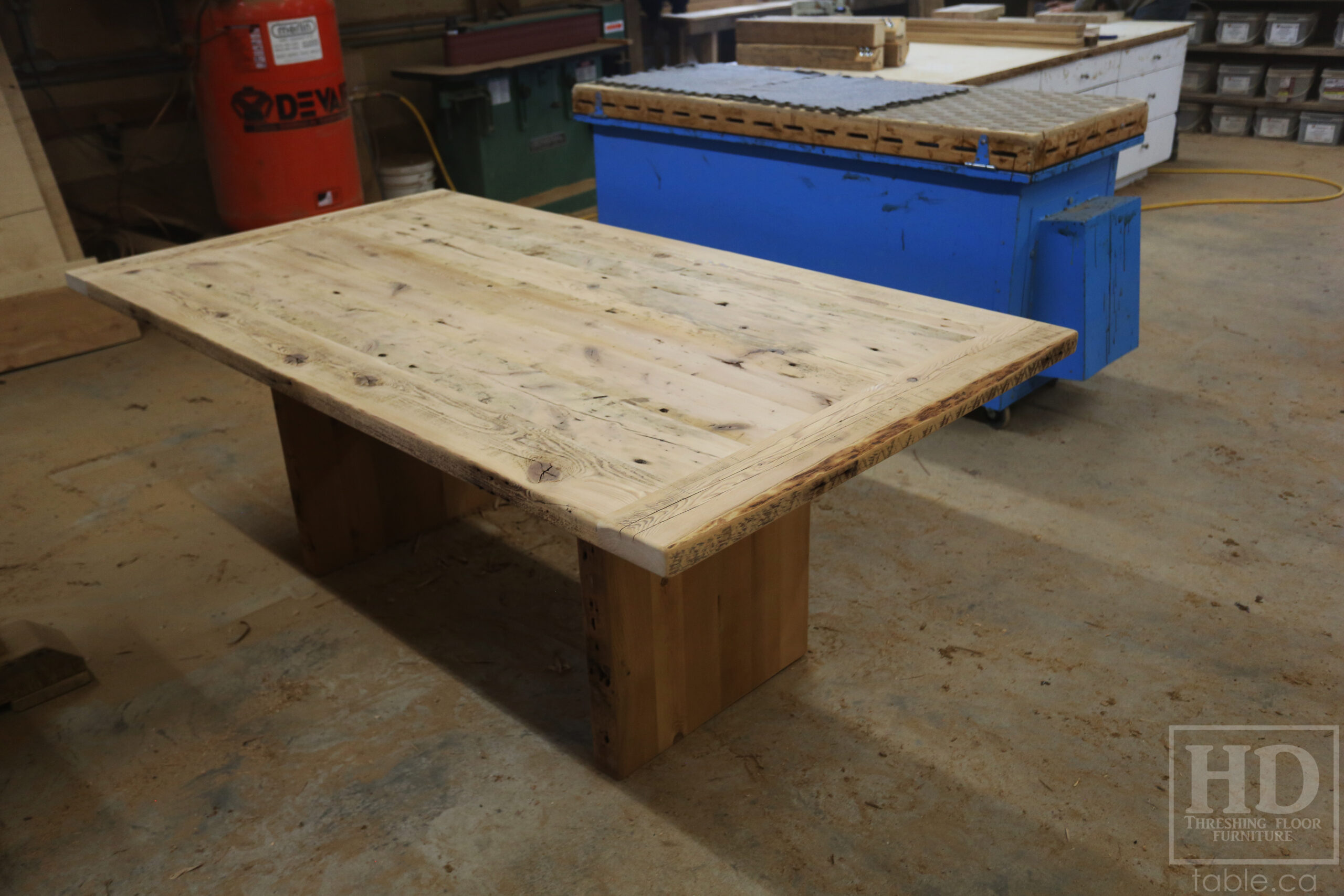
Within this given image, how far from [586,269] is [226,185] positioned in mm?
2330

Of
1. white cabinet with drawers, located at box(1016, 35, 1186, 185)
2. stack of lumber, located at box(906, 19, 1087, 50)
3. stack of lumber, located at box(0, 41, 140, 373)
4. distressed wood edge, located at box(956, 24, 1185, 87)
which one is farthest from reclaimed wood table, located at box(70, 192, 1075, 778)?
stack of lumber, located at box(906, 19, 1087, 50)

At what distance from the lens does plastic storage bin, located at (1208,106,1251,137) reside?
19.5ft

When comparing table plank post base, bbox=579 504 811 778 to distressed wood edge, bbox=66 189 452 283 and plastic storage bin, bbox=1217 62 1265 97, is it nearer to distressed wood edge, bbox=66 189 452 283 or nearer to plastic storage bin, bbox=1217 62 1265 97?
distressed wood edge, bbox=66 189 452 283

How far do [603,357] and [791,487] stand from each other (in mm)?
497

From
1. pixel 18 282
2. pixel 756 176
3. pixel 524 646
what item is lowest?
pixel 524 646

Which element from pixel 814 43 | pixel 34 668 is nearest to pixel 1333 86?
pixel 814 43

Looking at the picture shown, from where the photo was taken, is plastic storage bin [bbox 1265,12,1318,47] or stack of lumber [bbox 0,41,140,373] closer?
stack of lumber [bbox 0,41,140,373]

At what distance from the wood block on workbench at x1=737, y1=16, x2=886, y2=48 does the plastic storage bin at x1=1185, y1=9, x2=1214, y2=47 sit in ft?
10.7

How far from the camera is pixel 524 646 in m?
2.10

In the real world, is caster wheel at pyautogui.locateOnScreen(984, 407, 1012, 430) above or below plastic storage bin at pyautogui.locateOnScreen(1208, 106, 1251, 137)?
below

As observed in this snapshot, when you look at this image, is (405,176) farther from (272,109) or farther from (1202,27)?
(1202,27)

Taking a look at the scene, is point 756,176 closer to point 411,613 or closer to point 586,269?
point 586,269

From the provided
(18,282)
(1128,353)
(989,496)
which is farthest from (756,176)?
(18,282)

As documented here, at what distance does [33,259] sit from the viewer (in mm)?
3357
